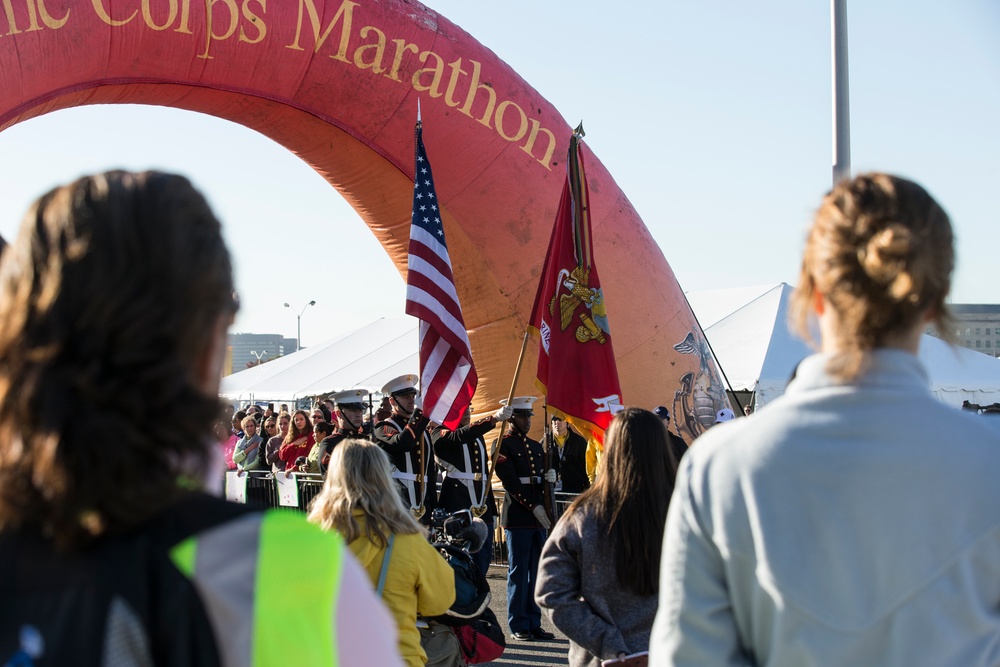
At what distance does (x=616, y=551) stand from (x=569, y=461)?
249 inches

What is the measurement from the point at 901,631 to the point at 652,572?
1747 mm

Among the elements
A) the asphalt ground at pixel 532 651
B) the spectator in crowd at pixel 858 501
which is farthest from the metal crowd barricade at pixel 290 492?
the spectator in crowd at pixel 858 501

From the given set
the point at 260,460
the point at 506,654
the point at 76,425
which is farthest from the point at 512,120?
the point at 76,425

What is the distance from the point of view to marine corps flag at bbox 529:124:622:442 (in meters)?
6.81

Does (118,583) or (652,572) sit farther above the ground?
(118,583)

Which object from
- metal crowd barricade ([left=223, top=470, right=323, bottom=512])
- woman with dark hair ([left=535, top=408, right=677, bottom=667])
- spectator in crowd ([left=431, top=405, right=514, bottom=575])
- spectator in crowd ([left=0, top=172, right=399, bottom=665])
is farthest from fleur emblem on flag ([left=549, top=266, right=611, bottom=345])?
spectator in crowd ([left=0, top=172, right=399, bottom=665])

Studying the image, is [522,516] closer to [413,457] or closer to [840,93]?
[413,457]

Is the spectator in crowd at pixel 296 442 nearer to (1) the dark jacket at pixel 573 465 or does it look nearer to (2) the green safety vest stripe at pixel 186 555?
(1) the dark jacket at pixel 573 465

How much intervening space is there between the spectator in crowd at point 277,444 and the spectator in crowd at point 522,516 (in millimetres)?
4521

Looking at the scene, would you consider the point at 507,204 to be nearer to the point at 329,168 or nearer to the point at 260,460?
the point at 329,168

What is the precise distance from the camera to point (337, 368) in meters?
19.5

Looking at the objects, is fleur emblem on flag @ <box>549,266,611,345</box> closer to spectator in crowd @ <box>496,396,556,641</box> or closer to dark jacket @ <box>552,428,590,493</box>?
spectator in crowd @ <box>496,396,556,641</box>

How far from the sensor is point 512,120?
9.44 meters

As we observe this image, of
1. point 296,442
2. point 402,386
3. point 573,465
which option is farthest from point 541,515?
point 296,442
